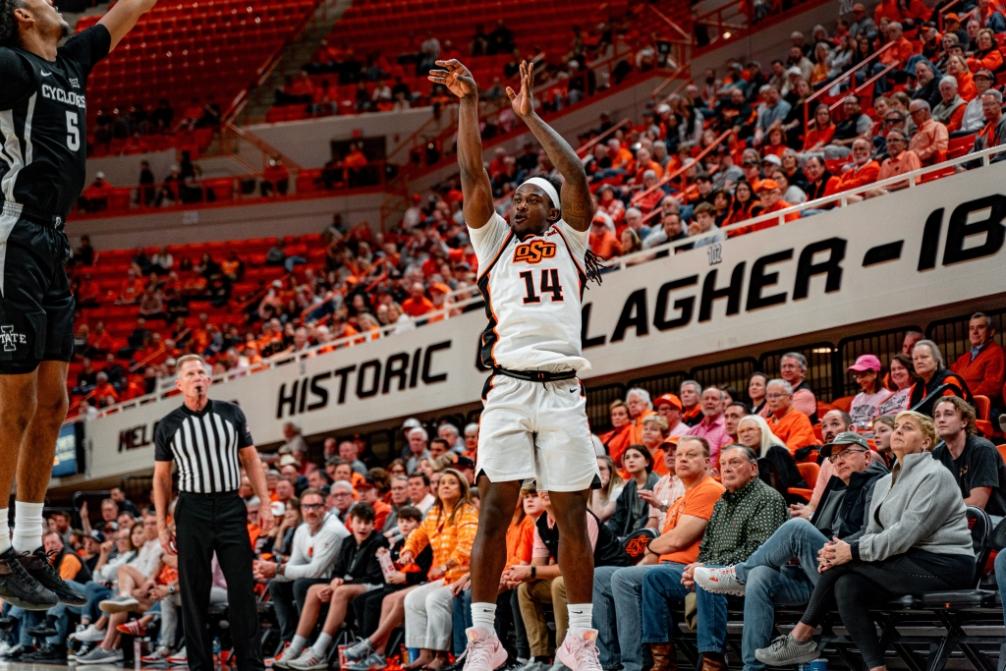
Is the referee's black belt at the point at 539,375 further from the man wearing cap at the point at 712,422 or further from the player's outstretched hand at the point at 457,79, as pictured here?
the man wearing cap at the point at 712,422

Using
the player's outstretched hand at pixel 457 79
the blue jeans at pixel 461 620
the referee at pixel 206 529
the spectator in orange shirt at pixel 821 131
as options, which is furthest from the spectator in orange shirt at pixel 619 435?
the player's outstretched hand at pixel 457 79

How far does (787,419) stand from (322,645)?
4051mm

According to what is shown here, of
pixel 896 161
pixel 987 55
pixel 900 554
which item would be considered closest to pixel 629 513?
pixel 900 554

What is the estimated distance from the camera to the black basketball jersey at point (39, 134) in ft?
13.7

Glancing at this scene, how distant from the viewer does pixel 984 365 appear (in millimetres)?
9383

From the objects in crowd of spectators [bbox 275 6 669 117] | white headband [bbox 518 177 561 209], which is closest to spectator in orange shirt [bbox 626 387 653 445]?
white headband [bbox 518 177 561 209]

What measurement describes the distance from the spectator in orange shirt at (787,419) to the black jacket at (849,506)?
1.70 metres

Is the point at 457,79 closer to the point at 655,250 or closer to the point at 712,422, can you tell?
the point at 712,422

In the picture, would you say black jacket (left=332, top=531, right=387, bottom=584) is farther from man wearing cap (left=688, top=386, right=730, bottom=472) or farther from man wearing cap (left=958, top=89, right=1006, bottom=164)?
man wearing cap (left=958, top=89, right=1006, bottom=164)

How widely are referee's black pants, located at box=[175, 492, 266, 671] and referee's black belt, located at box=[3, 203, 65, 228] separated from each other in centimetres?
336

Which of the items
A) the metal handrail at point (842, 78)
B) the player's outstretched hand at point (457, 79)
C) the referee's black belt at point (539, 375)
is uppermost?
the metal handrail at point (842, 78)

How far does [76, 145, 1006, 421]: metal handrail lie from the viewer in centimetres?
1061

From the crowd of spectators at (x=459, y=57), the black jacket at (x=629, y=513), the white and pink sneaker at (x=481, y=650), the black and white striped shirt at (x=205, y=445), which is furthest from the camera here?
the crowd of spectators at (x=459, y=57)

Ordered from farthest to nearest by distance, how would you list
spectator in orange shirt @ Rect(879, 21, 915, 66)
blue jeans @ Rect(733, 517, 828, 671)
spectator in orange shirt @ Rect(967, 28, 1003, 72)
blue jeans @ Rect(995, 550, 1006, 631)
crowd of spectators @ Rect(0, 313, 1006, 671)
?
spectator in orange shirt @ Rect(879, 21, 915, 66) < spectator in orange shirt @ Rect(967, 28, 1003, 72) < blue jeans @ Rect(733, 517, 828, 671) < crowd of spectators @ Rect(0, 313, 1006, 671) < blue jeans @ Rect(995, 550, 1006, 631)
